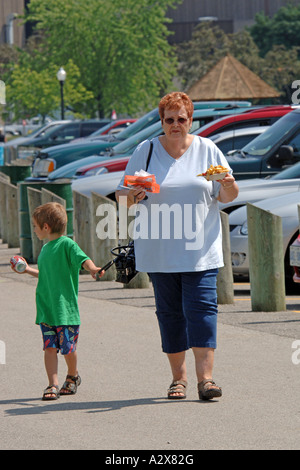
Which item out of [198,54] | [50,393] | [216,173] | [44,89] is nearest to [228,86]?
[44,89]

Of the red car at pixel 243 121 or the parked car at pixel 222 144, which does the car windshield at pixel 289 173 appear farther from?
the red car at pixel 243 121

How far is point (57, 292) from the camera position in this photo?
265 inches

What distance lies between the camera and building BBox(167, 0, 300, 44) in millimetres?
113000

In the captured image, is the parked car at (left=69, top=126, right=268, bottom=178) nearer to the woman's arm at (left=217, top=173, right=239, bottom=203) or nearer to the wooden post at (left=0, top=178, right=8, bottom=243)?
the wooden post at (left=0, top=178, right=8, bottom=243)

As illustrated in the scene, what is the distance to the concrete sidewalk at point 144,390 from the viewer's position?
5.57m

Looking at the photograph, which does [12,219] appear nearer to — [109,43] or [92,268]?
[92,268]

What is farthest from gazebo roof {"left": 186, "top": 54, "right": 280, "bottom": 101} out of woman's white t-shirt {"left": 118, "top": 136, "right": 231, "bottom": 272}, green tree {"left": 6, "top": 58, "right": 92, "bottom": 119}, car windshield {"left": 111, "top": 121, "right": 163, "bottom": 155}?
woman's white t-shirt {"left": 118, "top": 136, "right": 231, "bottom": 272}

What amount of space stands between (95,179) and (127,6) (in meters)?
38.0

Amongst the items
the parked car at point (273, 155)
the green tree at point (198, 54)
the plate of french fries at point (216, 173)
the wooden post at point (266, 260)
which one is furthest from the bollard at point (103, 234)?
the green tree at point (198, 54)

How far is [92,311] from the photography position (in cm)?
1024

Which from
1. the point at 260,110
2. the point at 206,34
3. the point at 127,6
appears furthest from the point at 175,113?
the point at 206,34

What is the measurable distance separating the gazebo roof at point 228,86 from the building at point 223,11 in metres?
68.7
